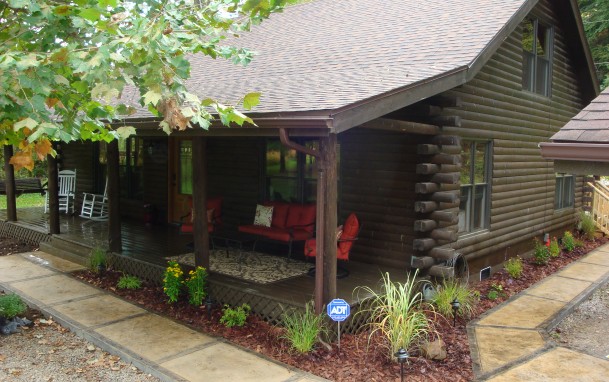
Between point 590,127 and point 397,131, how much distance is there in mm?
2446

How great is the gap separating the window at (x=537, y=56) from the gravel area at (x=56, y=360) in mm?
8504

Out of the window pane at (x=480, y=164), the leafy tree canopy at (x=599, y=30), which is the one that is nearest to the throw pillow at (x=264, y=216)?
the window pane at (x=480, y=164)

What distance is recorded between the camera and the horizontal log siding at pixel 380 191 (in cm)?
725

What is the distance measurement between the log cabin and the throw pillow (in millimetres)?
596

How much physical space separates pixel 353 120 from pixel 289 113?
2.03 feet

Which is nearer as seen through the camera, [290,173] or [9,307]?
[9,307]

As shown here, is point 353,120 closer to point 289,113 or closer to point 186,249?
point 289,113

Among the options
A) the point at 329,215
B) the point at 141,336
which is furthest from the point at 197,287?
the point at 329,215

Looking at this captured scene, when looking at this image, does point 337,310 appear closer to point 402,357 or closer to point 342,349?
point 342,349

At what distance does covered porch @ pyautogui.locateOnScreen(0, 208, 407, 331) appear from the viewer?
5.96m

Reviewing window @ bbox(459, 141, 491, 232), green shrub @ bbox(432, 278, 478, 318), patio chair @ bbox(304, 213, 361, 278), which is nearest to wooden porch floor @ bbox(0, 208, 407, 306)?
patio chair @ bbox(304, 213, 361, 278)

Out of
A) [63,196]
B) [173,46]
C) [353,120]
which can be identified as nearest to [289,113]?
[353,120]

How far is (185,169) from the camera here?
36.0 ft

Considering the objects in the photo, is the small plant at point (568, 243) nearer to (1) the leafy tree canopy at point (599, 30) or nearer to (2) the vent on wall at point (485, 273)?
(2) the vent on wall at point (485, 273)
